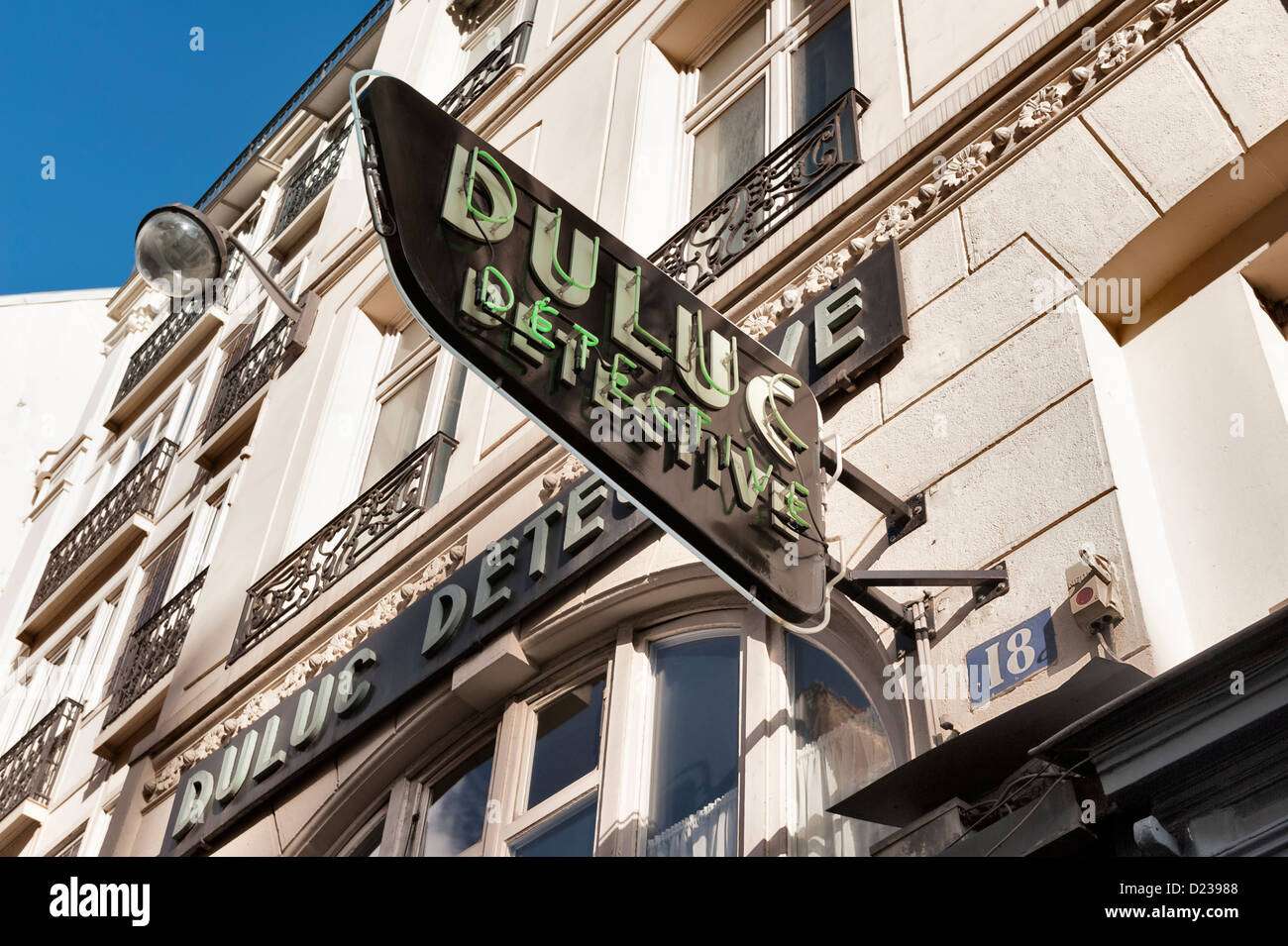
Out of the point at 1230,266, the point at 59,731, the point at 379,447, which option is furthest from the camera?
the point at 59,731

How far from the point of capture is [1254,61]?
5484mm

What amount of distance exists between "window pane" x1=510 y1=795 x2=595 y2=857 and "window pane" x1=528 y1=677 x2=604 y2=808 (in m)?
0.21

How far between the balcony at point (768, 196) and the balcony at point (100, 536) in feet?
28.5

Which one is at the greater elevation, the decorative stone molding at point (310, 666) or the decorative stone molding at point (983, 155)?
the decorative stone molding at point (983, 155)

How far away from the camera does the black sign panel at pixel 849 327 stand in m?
6.08

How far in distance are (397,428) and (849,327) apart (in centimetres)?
517

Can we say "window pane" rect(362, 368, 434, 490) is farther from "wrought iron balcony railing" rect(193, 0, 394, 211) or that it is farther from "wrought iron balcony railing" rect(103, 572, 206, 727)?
"wrought iron balcony railing" rect(193, 0, 394, 211)

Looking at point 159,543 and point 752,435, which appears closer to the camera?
point 752,435

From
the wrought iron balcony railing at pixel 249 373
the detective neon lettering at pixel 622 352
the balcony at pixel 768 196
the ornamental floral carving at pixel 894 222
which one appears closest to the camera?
the detective neon lettering at pixel 622 352

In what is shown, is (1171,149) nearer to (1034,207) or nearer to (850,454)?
(1034,207)

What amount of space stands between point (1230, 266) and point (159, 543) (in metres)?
11.6

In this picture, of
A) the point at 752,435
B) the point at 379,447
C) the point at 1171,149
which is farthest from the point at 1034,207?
the point at 379,447

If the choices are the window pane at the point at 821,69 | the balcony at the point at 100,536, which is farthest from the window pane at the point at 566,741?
the balcony at the point at 100,536

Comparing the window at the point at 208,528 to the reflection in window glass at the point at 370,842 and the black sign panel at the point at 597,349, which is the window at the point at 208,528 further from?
the black sign panel at the point at 597,349
